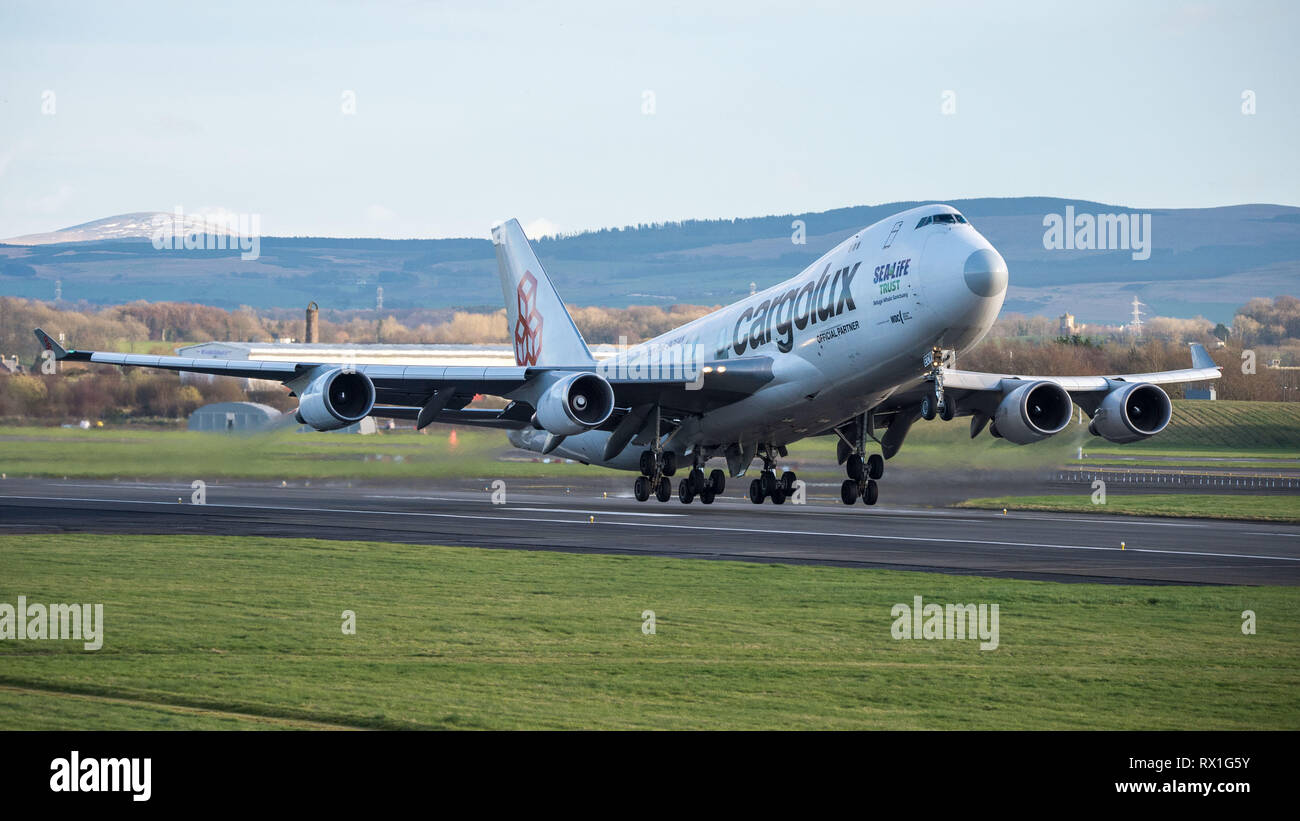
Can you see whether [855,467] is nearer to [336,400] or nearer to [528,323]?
[336,400]

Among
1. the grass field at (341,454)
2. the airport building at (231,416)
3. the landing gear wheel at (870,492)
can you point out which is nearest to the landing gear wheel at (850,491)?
the landing gear wheel at (870,492)

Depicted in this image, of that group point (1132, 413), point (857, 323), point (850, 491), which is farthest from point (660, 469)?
point (1132, 413)

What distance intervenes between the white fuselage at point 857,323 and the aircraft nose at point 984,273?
25 mm

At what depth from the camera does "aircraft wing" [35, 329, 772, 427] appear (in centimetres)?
3775

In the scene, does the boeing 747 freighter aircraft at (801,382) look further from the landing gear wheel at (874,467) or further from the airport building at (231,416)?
the airport building at (231,416)

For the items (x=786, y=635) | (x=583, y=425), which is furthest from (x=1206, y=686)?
(x=583, y=425)

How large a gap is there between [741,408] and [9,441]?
151 ft

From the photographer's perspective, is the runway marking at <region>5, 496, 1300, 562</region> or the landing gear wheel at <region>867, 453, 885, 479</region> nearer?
the runway marking at <region>5, 496, 1300, 562</region>

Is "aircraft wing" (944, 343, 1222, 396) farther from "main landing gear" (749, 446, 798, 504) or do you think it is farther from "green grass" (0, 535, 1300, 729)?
"green grass" (0, 535, 1300, 729)

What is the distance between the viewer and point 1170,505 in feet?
153

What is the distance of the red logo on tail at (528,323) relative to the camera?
168 ft

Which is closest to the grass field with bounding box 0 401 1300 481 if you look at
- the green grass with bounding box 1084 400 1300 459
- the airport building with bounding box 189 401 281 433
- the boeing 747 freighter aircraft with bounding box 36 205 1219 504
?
the airport building with bounding box 189 401 281 433

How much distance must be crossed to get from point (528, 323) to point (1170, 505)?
24531mm

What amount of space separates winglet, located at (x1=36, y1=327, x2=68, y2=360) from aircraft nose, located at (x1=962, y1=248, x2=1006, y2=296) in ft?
79.2
